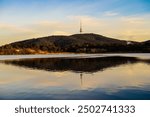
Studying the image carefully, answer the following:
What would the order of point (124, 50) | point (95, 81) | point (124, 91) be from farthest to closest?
1. point (124, 50)
2. point (95, 81)
3. point (124, 91)

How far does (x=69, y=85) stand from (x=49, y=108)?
488cm

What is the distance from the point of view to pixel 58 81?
10.4 meters

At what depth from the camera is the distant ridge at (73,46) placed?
4344cm

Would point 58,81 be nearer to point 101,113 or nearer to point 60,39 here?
point 101,113

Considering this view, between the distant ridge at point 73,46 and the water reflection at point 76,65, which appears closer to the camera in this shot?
the water reflection at point 76,65

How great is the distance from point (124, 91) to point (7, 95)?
279 cm

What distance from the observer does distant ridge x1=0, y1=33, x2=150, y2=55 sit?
4344 centimetres

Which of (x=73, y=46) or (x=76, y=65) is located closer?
(x=76, y=65)

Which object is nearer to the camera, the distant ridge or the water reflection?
the water reflection

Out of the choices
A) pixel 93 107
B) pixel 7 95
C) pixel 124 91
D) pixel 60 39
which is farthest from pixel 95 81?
pixel 60 39

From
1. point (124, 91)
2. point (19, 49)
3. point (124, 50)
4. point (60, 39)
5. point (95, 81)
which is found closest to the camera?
point (124, 91)

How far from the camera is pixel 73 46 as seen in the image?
48531 mm

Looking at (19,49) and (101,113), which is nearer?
(101,113)

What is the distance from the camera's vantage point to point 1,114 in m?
4.81
